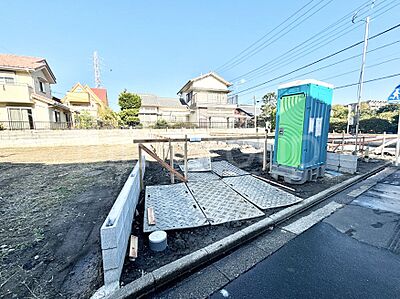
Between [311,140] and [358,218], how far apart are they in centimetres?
212

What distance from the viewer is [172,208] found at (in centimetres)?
344

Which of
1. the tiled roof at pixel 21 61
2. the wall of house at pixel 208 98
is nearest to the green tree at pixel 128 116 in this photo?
the tiled roof at pixel 21 61

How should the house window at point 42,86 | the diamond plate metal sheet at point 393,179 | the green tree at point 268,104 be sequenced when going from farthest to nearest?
the green tree at point 268,104 → the house window at point 42,86 → the diamond plate metal sheet at point 393,179

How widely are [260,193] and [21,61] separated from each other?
2224 centimetres

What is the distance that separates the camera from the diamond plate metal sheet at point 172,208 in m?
2.91

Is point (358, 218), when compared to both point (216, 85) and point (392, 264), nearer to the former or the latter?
point (392, 264)

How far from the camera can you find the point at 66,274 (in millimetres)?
2037

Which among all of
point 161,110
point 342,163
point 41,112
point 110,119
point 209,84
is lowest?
point 342,163

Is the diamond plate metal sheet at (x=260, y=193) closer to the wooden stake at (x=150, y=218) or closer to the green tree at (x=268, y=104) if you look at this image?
the wooden stake at (x=150, y=218)

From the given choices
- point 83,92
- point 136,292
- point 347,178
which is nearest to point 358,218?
point 347,178

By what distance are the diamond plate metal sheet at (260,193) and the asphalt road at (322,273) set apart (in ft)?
3.47

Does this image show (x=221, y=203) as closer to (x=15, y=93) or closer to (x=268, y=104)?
(x=15, y=93)

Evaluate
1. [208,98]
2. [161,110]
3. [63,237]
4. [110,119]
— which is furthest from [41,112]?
[208,98]

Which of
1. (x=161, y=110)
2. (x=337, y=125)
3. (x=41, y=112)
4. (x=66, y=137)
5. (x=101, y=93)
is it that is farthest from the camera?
(x=101, y=93)
